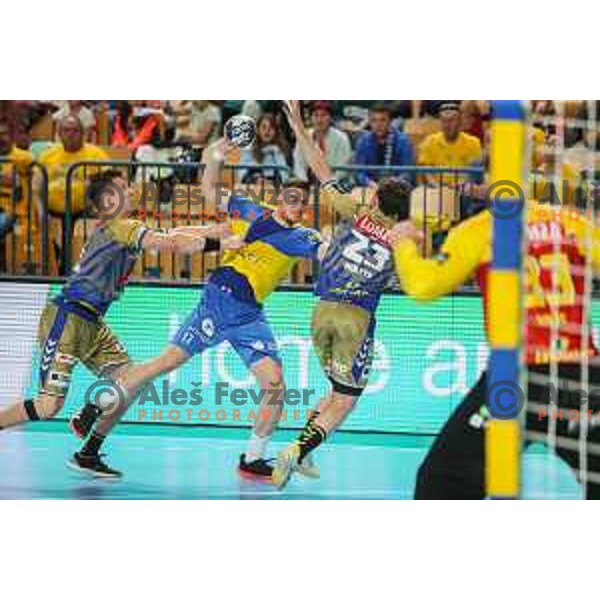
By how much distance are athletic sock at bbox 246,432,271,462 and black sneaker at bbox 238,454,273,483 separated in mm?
26

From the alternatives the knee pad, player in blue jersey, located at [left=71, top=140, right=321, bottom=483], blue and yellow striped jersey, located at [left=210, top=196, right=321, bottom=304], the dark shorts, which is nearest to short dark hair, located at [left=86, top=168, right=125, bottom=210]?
player in blue jersey, located at [left=71, top=140, right=321, bottom=483]

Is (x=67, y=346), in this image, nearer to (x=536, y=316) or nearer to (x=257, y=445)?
(x=257, y=445)

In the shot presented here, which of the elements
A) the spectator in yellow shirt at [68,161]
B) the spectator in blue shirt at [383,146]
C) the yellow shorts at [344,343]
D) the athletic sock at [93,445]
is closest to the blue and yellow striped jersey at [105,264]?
the spectator in yellow shirt at [68,161]

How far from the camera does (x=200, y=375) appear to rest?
704cm

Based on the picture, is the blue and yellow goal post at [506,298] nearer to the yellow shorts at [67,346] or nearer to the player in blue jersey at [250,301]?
the player in blue jersey at [250,301]

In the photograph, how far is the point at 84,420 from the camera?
7090 millimetres

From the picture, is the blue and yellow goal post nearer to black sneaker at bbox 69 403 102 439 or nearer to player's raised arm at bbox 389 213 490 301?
player's raised arm at bbox 389 213 490 301

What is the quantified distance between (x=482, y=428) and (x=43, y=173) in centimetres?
193

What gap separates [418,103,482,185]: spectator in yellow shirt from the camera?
21.9ft

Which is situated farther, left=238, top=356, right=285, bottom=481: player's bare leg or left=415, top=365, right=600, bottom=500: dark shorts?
left=238, top=356, right=285, bottom=481: player's bare leg

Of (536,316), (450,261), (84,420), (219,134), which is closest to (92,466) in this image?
(84,420)

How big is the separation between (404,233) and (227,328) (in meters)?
0.80

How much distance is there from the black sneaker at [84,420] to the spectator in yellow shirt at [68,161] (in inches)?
29.8
